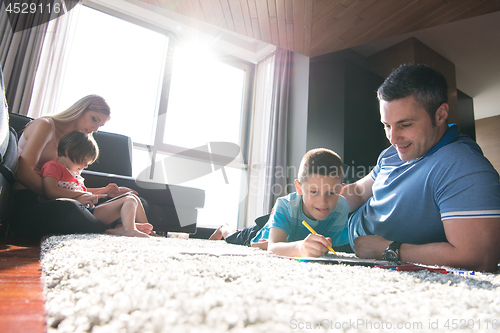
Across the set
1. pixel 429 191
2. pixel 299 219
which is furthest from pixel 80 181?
pixel 429 191

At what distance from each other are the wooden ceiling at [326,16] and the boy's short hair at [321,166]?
6.17 ft


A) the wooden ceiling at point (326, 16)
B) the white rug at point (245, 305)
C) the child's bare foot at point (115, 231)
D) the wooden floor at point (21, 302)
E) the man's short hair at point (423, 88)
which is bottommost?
the child's bare foot at point (115, 231)

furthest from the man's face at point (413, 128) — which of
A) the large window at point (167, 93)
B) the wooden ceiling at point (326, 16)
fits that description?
the large window at point (167, 93)

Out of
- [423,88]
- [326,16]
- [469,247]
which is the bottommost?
[469,247]

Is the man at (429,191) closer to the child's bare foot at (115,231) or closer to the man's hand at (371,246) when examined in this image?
the man's hand at (371,246)

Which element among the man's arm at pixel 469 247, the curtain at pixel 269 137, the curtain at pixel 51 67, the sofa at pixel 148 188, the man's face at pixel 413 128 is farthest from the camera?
the curtain at pixel 269 137

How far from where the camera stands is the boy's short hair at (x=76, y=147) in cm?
156

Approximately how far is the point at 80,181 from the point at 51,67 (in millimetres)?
2133

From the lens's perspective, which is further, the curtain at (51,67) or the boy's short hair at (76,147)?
the curtain at (51,67)

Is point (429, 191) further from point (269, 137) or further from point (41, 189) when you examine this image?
point (269, 137)

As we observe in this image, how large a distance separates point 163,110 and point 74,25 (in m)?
1.39

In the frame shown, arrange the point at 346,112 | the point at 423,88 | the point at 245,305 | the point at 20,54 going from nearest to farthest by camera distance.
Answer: the point at 245,305, the point at 423,88, the point at 20,54, the point at 346,112

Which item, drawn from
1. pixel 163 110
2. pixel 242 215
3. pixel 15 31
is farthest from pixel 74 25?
pixel 242 215

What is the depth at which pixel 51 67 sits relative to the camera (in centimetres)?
296
